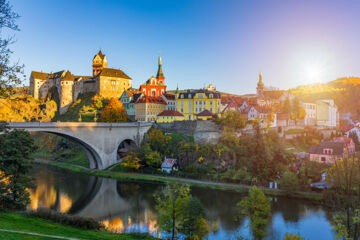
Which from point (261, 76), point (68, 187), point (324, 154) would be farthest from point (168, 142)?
point (261, 76)

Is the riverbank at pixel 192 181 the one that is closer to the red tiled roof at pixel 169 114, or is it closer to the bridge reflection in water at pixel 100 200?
the bridge reflection in water at pixel 100 200

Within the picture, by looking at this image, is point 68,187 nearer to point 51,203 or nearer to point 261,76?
point 51,203

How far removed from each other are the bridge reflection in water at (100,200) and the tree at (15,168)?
22.6ft

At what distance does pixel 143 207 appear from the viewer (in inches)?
1155

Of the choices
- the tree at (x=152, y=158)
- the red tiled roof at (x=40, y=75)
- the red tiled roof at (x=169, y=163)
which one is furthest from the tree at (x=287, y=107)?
the red tiled roof at (x=40, y=75)

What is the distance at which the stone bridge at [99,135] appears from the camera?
130ft

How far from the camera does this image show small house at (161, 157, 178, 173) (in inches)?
1689

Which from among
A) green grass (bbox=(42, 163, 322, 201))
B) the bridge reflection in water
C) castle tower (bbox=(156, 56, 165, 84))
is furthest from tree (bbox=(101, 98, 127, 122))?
castle tower (bbox=(156, 56, 165, 84))

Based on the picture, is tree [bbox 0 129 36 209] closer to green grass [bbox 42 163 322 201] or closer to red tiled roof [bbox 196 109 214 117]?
green grass [bbox 42 163 322 201]

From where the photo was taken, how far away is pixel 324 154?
40.1m

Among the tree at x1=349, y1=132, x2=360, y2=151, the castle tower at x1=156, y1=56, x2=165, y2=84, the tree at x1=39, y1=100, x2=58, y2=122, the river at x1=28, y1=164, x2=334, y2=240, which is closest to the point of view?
the river at x1=28, y1=164, x2=334, y2=240

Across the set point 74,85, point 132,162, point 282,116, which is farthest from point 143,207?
point 74,85

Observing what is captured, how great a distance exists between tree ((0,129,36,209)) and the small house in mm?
22951

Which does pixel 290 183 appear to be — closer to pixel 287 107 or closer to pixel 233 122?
pixel 233 122
